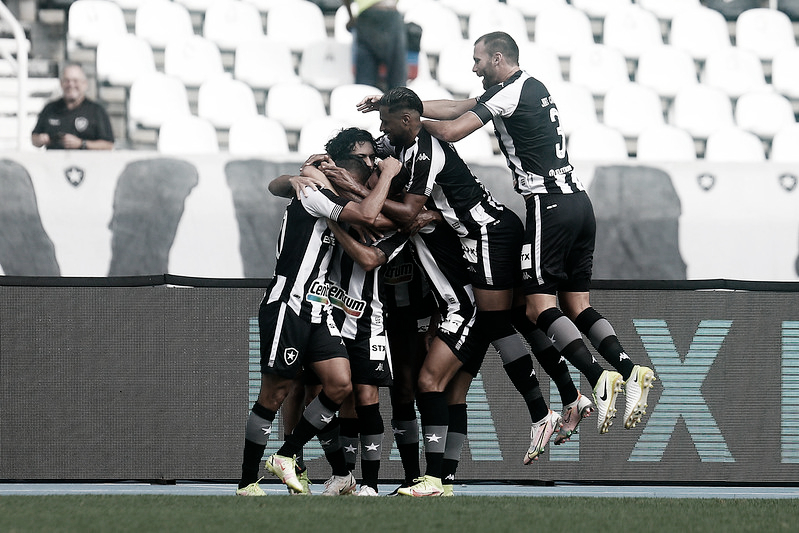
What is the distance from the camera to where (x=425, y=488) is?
5.98m

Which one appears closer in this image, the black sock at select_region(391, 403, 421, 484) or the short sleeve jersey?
the black sock at select_region(391, 403, 421, 484)

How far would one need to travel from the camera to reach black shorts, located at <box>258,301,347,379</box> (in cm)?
573

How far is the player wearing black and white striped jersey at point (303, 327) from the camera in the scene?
18.9ft

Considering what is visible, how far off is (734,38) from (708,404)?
676cm

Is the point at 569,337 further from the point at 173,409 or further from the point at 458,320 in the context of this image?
the point at 173,409

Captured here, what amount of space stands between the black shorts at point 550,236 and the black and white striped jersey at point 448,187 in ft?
0.80

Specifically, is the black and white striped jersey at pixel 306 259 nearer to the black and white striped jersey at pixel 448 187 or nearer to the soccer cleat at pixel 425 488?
the black and white striped jersey at pixel 448 187

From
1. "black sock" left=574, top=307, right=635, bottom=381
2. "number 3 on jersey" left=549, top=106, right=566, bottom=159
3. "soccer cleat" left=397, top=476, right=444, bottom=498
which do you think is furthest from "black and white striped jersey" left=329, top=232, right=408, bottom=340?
"black sock" left=574, top=307, right=635, bottom=381

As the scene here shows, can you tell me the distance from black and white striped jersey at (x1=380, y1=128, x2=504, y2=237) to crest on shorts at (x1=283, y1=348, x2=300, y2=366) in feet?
3.21

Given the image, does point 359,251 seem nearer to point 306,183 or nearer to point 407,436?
point 306,183

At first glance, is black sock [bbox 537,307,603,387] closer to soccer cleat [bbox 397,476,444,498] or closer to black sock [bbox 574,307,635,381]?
black sock [bbox 574,307,635,381]

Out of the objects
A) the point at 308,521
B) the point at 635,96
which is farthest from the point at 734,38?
the point at 308,521

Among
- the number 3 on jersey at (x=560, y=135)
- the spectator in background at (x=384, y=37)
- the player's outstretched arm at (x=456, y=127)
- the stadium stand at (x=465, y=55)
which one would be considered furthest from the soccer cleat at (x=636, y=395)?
the stadium stand at (x=465, y=55)

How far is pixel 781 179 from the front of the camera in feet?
27.0
